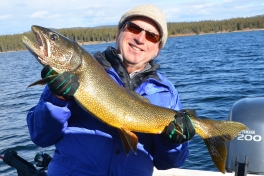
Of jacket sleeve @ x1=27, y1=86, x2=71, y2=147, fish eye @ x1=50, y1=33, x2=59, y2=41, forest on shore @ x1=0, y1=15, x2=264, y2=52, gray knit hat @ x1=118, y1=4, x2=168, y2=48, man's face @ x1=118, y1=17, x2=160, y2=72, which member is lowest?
forest on shore @ x1=0, y1=15, x2=264, y2=52

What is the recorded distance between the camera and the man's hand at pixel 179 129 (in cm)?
342

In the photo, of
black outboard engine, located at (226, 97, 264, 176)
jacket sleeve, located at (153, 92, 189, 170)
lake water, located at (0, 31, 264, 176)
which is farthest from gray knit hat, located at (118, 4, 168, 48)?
lake water, located at (0, 31, 264, 176)

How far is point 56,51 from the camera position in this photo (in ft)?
10.6

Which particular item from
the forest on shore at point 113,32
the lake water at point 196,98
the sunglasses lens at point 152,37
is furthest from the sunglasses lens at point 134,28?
the forest on shore at point 113,32

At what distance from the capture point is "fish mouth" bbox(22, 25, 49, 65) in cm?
306

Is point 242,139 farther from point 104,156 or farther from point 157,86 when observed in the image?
point 104,156

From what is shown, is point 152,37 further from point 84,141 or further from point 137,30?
point 84,141

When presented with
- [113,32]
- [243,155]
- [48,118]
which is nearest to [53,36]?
[48,118]

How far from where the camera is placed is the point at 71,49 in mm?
3303

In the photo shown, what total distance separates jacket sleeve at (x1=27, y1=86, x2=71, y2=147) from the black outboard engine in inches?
100

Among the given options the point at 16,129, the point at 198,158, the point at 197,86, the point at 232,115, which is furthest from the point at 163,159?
the point at 197,86

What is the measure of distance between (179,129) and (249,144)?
1981mm

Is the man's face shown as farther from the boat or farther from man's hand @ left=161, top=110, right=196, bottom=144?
the boat

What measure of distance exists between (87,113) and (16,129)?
30.6 feet
